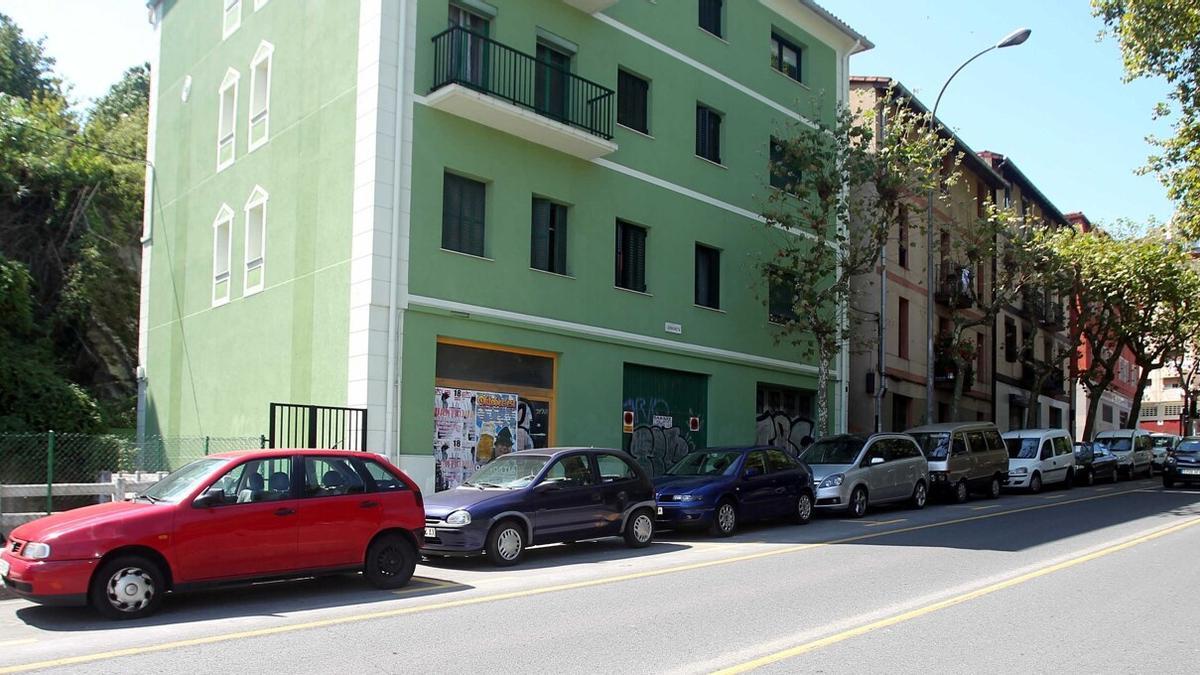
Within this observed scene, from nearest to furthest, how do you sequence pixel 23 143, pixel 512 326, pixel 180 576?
pixel 180 576 < pixel 512 326 < pixel 23 143

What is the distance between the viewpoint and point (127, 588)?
28.7 feet

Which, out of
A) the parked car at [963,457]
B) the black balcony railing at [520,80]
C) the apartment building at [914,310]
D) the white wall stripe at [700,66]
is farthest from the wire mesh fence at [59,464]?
the apartment building at [914,310]

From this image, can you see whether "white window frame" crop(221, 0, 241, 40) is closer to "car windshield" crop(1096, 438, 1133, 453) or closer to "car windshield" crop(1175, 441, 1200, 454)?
"car windshield" crop(1175, 441, 1200, 454)

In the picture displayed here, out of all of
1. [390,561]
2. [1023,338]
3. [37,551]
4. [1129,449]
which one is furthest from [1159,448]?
[37,551]

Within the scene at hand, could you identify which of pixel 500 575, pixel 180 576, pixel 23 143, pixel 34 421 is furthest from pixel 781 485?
pixel 23 143

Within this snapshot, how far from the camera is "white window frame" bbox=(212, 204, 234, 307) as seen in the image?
21766 millimetres

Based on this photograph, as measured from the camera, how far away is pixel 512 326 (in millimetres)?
18844

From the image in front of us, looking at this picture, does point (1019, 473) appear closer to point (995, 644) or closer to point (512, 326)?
point (512, 326)

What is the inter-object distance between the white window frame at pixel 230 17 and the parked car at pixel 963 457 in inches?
709

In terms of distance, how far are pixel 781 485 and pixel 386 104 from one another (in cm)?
944

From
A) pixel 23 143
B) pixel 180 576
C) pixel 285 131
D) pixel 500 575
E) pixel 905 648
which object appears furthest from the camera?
pixel 23 143

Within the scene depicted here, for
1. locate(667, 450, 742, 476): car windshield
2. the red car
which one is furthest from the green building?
the red car

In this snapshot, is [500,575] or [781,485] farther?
[781,485]

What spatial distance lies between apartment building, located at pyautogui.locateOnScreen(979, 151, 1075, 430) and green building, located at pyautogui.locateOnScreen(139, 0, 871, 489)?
17608mm
